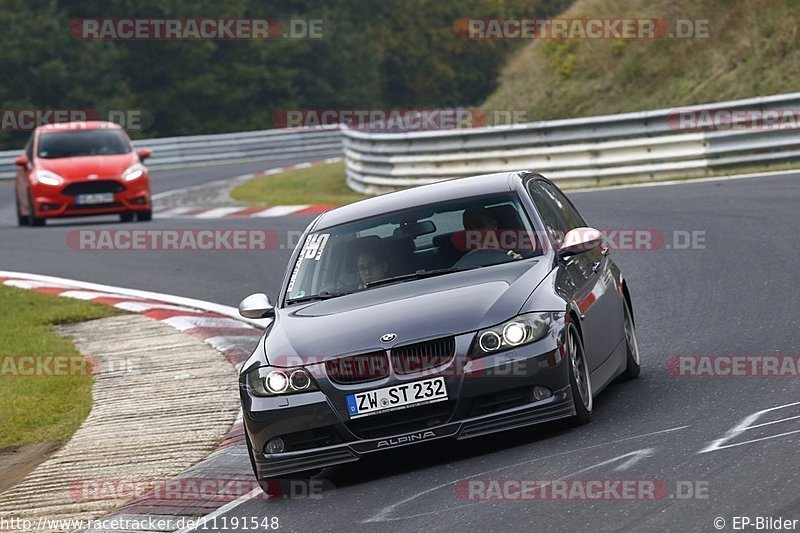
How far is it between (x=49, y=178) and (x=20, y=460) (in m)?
15.3

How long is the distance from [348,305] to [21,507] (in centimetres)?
203

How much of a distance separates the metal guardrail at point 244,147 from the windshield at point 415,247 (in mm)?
34612

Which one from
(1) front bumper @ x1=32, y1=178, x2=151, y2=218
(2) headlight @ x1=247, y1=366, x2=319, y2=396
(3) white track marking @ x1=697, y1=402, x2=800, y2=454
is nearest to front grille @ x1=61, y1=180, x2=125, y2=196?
(1) front bumper @ x1=32, y1=178, x2=151, y2=218

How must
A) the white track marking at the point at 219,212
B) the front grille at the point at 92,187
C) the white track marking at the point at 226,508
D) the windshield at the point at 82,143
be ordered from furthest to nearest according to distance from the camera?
the white track marking at the point at 219,212 < the windshield at the point at 82,143 < the front grille at the point at 92,187 < the white track marking at the point at 226,508

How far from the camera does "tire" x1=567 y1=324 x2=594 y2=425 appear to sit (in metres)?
7.64

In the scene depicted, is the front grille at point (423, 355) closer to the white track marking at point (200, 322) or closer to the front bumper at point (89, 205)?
the white track marking at point (200, 322)

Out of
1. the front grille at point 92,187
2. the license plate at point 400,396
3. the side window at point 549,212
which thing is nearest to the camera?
the license plate at point 400,396

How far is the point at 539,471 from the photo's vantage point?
701 centimetres

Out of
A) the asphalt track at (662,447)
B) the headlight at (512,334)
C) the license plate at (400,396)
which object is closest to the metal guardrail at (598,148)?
the asphalt track at (662,447)

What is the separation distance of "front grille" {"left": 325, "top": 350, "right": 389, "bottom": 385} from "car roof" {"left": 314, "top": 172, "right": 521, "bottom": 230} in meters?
1.59

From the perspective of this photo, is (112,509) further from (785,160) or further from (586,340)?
(785,160)

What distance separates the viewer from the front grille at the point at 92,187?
24.1 m

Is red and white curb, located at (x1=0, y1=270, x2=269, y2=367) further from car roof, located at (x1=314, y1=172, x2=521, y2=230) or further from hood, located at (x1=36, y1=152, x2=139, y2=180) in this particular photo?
hood, located at (x1=36, y1=152, x2=139, y2=180)

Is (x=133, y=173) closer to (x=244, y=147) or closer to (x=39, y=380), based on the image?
(x=39, y=380)
